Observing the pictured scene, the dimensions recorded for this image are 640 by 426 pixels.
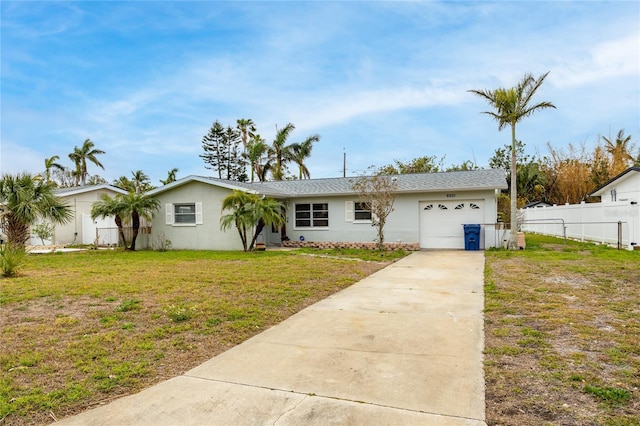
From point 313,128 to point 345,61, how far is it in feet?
53.0

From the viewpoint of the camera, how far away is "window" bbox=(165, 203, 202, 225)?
18094 millimetres

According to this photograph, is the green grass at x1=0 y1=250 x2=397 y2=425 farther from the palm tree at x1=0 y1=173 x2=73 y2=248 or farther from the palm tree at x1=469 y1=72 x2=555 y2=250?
the palm tree at x1=469 y1=72 x2=555 y2=250

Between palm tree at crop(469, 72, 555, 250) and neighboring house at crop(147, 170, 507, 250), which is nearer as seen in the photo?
palm tree at crop(469, 72, 555, 250)

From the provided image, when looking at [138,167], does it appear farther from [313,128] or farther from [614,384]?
[614,384]

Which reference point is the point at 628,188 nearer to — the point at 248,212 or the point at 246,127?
the point at 248,212

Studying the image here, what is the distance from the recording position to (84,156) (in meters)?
37.7

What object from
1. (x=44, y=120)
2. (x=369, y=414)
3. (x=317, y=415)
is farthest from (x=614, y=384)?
(x=44, y=120)

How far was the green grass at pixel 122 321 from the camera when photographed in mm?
3744

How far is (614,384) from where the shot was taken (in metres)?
3.52

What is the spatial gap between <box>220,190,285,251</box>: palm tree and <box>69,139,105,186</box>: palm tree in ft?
91.5

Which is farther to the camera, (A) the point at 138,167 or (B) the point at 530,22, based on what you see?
(A) the point at 138,167

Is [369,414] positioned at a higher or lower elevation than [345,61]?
lower

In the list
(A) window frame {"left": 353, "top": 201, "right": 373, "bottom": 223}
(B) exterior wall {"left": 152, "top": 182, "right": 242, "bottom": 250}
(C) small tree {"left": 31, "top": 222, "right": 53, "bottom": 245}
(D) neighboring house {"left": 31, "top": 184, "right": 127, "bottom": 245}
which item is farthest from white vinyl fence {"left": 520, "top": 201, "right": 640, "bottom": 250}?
(C) small tree {"left": 31, "top": 222, "right": 53, "bottom": 245}

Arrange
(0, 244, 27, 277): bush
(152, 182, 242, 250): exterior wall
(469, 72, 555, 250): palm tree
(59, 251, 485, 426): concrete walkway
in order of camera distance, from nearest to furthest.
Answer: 1. (59, 251, 485, 426): concrete walkway
2. (0, 244, 27, 277): bush
3. (469, 72, 555, 250): palm tree
4. (152, 182, 242, 250): exterior wall
